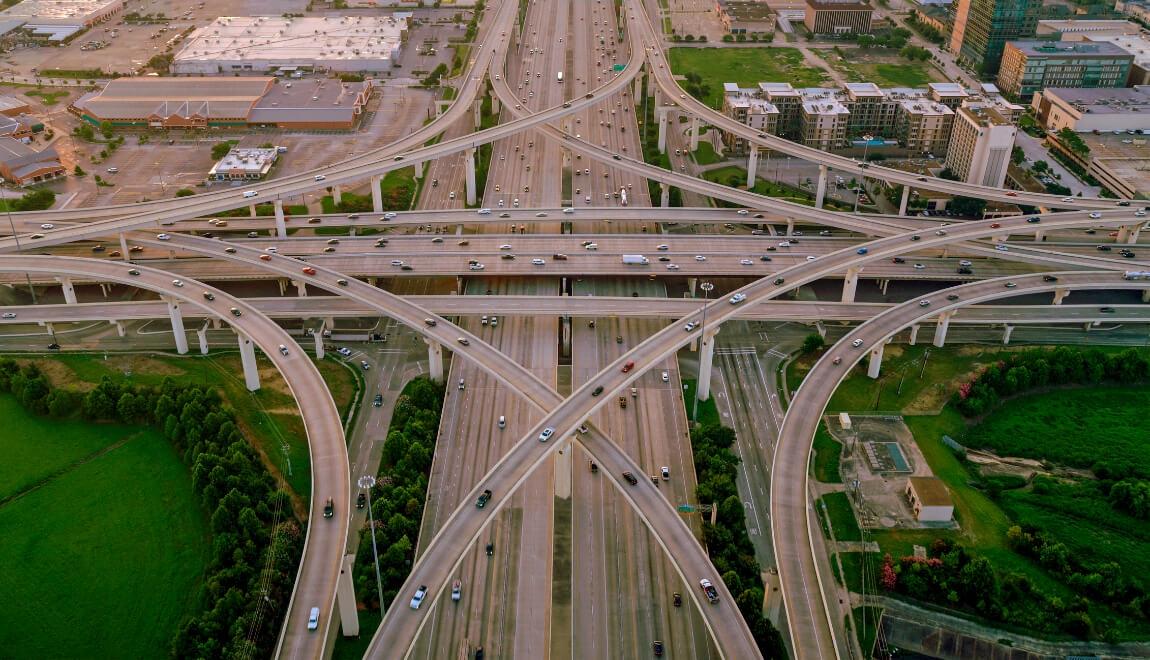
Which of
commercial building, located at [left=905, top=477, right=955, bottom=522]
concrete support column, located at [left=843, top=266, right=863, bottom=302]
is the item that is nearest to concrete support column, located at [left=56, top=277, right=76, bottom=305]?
concrete support column, located at [left=843, top=266, right=863, bottom=302]

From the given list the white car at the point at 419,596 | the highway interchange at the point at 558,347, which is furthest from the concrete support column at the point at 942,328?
the white car at the point at 419,596

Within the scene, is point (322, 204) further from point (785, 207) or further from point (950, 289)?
point (950, 289)

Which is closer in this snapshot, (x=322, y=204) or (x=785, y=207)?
(x=785, y=207)

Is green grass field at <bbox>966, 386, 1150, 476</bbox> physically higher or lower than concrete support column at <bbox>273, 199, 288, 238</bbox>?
lower

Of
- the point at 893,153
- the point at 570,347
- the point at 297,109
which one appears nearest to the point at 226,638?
the point at 570,347

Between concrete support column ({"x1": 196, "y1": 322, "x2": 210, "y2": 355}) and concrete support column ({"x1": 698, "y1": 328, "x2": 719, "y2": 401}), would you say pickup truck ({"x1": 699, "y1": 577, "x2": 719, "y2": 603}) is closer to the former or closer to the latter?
concrete support column ({"x1": 698, "y1": 328, "x2": 719, "y2": 401})

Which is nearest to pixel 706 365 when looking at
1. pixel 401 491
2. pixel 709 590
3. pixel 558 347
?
pixel 558 347

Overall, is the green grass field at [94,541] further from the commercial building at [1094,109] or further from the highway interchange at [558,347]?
the commercial building at [1094,109]
